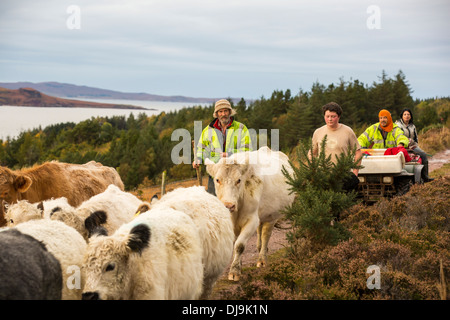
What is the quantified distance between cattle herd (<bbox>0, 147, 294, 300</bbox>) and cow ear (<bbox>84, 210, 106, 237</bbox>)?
1 centimetres

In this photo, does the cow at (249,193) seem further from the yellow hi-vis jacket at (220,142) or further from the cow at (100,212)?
the cow at (100,212)

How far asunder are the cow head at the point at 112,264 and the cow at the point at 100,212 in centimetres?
179

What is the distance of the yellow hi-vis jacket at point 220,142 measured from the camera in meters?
9.42

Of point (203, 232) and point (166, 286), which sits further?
point (203, 232)

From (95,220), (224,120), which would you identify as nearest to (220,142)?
(224,120)

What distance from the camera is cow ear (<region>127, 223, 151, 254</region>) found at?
4.29 m

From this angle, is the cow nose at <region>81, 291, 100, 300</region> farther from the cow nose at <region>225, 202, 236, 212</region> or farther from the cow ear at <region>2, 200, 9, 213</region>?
the cow ear at <region>2, 200, 9, 213</region>

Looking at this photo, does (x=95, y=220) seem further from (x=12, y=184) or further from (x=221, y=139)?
(x=221, y=139)

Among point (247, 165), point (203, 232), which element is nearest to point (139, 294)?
point (203, 232)

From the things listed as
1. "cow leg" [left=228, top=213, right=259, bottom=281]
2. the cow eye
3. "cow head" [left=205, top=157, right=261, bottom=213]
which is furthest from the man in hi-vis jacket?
the cow eye

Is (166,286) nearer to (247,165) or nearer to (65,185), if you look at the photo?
(247,165)
